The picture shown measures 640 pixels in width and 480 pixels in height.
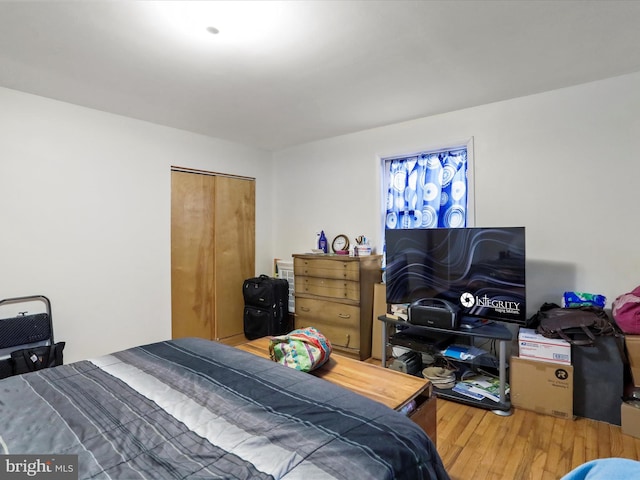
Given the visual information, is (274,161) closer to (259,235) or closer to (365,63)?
(259,235)

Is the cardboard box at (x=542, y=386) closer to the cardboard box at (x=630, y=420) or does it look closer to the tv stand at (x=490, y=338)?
the tv stand at (x=490, y=338)

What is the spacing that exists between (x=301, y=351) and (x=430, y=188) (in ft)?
7.55

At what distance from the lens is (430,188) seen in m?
3.38

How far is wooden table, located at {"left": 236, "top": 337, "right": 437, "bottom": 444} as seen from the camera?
1.53 m

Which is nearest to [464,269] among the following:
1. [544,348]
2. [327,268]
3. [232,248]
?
[544,348]

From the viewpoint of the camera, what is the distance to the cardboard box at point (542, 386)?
2.28 metres

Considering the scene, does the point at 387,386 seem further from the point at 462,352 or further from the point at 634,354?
the point at 634,354

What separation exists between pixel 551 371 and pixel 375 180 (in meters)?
2.31

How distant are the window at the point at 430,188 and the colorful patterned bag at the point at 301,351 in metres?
2.02

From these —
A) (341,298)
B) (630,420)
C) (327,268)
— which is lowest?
(630,420)

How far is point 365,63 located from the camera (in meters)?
2.24

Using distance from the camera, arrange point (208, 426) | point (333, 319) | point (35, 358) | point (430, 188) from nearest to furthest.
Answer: point (208, 426)
point (35, 358)
point (430, 188)
point (333, 319)

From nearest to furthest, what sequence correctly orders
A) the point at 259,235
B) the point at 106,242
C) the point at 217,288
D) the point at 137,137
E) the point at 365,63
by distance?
the point at 365,63 < the point at 106,242 < the point at 137,137 < the point at 217,288 < the point at 259,235

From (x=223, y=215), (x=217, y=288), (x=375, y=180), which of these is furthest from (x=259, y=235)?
(x=375, y=180)
